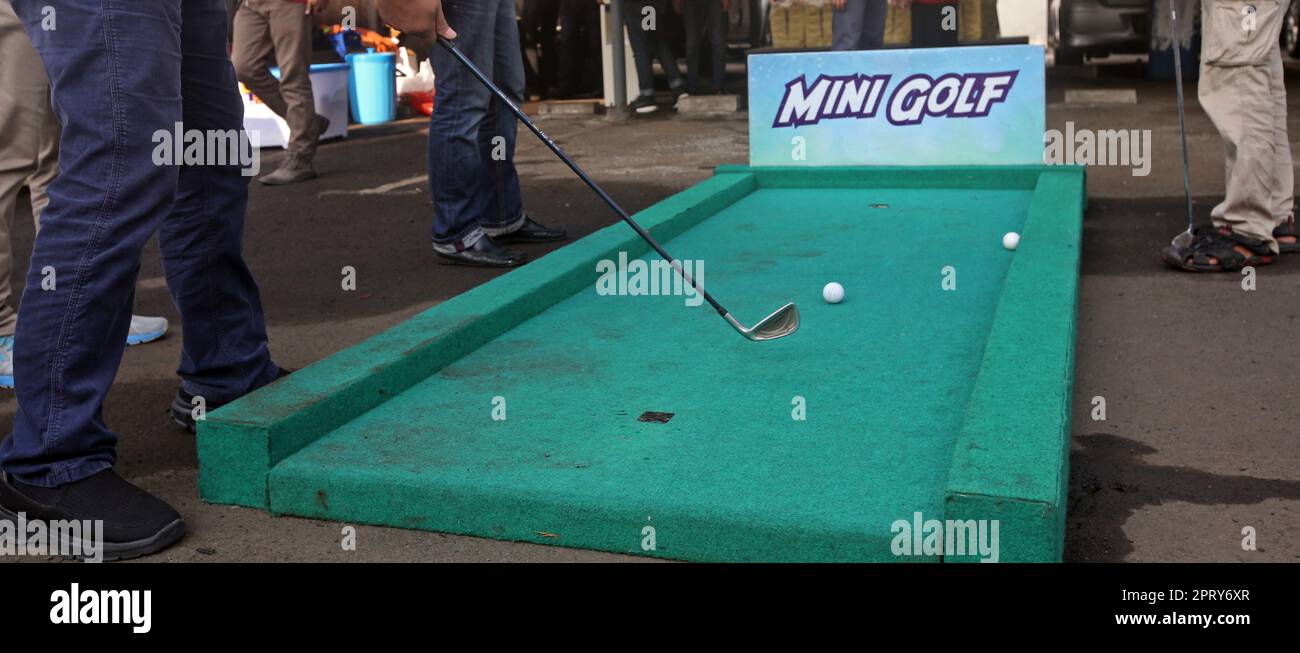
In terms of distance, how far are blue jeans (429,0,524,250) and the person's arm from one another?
154cm

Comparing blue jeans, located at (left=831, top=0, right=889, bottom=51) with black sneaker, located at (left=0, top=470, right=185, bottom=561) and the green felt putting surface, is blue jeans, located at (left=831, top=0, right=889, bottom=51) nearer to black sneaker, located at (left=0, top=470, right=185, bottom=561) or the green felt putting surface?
the green felt putting surface

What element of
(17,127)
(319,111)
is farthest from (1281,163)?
(319,111)

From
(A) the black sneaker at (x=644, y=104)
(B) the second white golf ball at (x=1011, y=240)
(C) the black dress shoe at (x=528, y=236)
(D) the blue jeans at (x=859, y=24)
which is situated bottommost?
(C) the black dress shoe at (x=528, y=236)

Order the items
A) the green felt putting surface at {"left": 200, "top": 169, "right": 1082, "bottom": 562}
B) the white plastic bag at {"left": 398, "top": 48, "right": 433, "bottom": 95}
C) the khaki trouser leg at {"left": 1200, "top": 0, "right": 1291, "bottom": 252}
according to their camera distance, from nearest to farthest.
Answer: the green felt putting surface at {"left": 200, "top": 169, "right": 1082, "bottom": 562} → the khaki trouser leg at {"left": 1200, "top": 0, "right": 1291, "bottom": 252} → the white plastic bag at {"left": 398, "top": 48, "right": 433, "bottom": 95}

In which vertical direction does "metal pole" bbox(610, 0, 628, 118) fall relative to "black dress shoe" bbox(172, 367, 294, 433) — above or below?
above

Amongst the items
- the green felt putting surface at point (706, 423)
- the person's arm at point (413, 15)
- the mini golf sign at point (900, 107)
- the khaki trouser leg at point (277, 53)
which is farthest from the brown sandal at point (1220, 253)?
the khaki trouser leg at point (277, 53)

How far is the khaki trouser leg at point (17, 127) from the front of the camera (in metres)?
3.49

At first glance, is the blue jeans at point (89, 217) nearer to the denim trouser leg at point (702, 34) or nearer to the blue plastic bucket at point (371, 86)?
the blue plastic bucket at point (371, 86)

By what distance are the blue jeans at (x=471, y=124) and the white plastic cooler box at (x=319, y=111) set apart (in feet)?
14.2

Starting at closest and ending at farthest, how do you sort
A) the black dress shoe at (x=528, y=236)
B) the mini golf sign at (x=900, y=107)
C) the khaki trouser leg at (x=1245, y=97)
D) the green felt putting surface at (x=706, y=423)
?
the green felt putting surface at (x=706, y=423) < the khaki trouser leg at (x=1245, y=97) < the black dress shoe at (x=528, y=236) < the mini golf sign at (x=900, y=107)

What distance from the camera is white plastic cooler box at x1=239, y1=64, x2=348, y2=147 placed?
927 centimetres

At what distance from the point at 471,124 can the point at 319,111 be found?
5141 millimetres

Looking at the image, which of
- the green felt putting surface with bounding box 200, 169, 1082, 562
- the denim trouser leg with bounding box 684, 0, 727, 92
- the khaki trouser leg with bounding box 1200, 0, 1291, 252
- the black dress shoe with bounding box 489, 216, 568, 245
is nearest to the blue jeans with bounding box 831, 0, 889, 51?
the black dress shoe with bounding box 489, 216, 568, 245

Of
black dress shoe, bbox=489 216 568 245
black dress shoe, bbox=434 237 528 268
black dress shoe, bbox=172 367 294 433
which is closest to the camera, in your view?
black dress shoe, bbox=172 367 294 433
